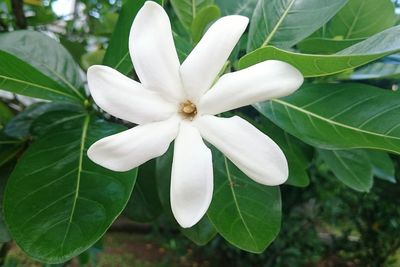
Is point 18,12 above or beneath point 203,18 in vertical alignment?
beneath

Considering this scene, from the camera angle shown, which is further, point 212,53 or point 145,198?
point 145,198

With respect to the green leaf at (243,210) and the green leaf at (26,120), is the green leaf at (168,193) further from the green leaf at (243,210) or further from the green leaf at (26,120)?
the green leaf at (26,120)

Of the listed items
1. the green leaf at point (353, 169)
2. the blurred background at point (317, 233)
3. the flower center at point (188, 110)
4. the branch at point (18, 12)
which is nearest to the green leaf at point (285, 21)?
the flower center at point (188, 110)

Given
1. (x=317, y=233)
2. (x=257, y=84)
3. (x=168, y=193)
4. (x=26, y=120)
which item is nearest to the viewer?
(x=257, y=84)

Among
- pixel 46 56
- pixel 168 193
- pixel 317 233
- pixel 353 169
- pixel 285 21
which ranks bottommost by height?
pixel 317 233

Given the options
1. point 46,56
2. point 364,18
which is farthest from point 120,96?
point 364,18

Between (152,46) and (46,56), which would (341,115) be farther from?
(46,56)

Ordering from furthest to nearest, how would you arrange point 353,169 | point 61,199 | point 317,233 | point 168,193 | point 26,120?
1. point 317,233
2. point 353,169
3. point 26,120
4. point 168,193
5. point 61,199
